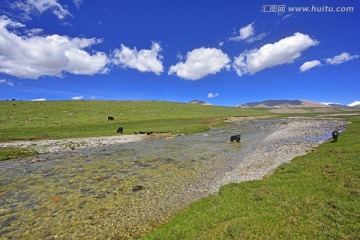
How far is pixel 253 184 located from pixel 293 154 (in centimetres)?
1252

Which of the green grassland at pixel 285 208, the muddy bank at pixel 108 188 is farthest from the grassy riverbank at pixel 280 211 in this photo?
the muddy bank at pixel 108 188

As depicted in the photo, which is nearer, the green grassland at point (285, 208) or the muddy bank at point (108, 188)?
the green grassland at point (285, 208)

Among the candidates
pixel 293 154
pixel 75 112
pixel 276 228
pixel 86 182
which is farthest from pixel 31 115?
pixel 276 228

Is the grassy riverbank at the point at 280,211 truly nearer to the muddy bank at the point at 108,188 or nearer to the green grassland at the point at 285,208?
the green grassland at the point at 285,208

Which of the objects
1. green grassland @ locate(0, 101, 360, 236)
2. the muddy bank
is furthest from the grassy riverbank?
the muddy bank

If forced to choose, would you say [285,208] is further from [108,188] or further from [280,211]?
[108,188]

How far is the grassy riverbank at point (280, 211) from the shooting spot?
9.66 metres

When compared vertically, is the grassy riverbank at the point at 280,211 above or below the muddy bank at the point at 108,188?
above

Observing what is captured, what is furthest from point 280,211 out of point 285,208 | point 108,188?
point 108,188

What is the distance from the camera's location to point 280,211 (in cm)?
1120

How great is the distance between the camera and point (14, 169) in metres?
23.1

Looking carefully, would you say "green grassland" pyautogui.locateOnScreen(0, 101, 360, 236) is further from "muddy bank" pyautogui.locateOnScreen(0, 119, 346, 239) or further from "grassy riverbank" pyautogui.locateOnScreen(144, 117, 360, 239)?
"muddy bank" pyautogui.locateOnScreen(0, 119, 346, 239)

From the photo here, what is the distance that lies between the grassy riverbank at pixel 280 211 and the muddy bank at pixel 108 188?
6.08 ft

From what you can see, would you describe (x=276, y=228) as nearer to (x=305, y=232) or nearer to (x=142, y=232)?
(x=305, y=232)
